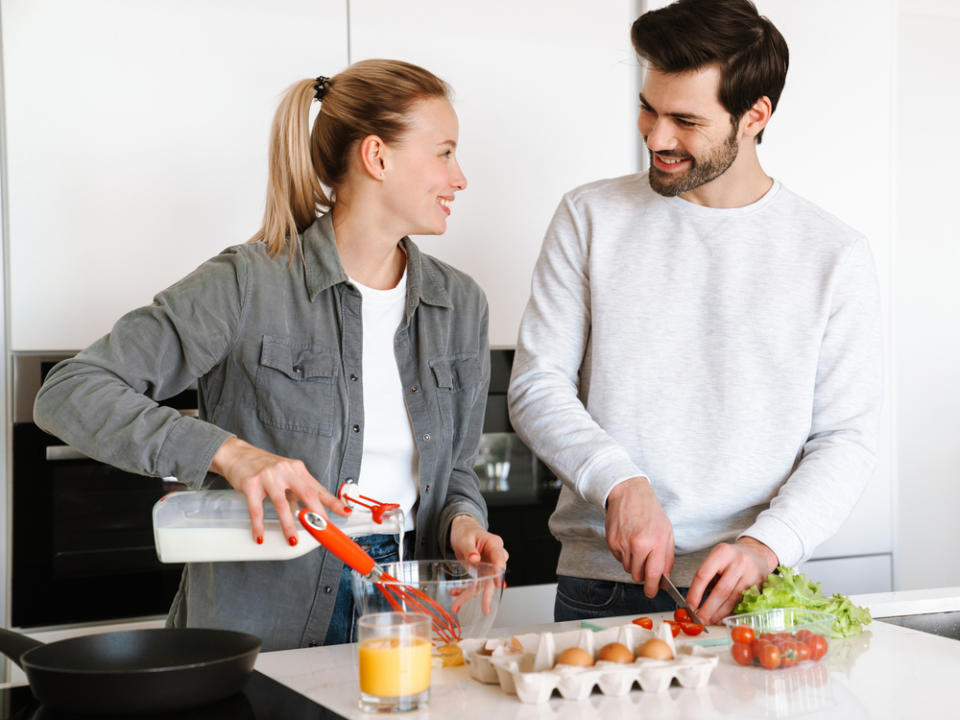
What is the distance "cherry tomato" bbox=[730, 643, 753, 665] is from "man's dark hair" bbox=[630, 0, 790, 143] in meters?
0.90

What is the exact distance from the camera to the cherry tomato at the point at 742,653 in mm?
1183

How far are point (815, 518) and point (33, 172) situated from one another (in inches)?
65.1

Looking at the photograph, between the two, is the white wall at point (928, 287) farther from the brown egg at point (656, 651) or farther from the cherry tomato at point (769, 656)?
the brown egg at point (656, 651)

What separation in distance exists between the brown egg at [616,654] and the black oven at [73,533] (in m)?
1.40

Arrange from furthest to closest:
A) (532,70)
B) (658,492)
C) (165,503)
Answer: (532,70)
(658,492)
(165,503)

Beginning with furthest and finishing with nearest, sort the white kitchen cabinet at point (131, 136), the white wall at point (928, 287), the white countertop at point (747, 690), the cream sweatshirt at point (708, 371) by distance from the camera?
the white wall at point (928, 287), the white kitchen cabinet at point (131, 136), the cream sweatshirt at point (708, 371), the white countertop at point (747, 690)

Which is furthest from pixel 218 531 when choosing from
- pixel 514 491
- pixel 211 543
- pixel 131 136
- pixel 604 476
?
pixel 514 491

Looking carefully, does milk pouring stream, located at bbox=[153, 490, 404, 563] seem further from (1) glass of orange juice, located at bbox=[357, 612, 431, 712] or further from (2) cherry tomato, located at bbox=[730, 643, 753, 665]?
(2) cherry tomato, located at bbox=[730, 643, 753, 665]

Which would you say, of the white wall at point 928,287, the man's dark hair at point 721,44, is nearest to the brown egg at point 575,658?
the man's dark hair at point 721,44

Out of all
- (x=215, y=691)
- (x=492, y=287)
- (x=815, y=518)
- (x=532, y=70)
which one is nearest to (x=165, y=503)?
(x=215, y=691)

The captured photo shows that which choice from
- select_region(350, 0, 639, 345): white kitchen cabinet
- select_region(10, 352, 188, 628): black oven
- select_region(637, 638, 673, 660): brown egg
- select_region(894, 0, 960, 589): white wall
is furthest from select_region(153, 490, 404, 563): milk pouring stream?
select_region(894, 0, 960, 589): white wall

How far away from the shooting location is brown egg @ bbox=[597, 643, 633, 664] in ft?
3.59

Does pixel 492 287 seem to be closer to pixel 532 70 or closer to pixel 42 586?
pixel 532 70

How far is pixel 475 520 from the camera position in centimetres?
155
